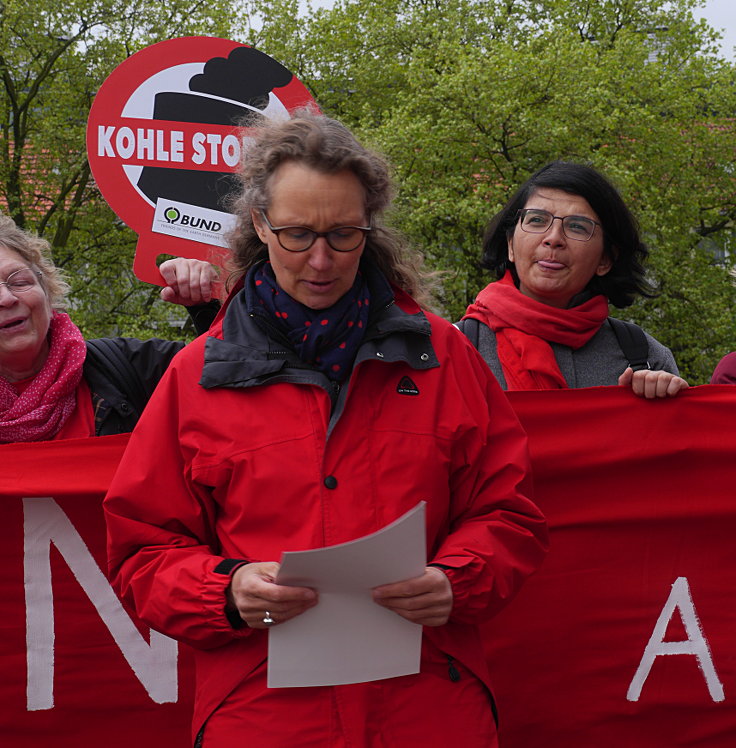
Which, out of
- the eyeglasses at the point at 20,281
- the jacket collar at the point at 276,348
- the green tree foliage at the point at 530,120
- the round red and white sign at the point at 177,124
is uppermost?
the green tree foliage at the point at 530,120

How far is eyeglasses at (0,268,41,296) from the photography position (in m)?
3.09

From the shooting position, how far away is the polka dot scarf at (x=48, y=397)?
3.06 meters

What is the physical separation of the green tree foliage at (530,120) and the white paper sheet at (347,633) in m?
16.5

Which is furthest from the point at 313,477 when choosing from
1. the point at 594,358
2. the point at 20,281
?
the point at 594,358

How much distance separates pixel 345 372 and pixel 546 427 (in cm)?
→ 136

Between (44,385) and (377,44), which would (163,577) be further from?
(377,44)

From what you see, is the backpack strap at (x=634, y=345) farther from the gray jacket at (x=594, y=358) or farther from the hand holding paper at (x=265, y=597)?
the hand holding paper at (x=265, y=597)

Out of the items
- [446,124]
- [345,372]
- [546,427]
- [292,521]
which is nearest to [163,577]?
[292,521]

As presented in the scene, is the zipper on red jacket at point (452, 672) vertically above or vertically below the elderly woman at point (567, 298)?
below

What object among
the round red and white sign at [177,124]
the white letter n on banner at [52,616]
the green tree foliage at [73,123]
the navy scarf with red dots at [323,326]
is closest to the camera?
the navy scarf with red dots at [323,326]

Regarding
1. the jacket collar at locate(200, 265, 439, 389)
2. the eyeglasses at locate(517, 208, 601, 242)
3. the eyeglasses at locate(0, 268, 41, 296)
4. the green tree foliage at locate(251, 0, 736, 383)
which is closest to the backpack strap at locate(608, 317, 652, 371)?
the eyeglasses at locate(517, 208, 601, 242)

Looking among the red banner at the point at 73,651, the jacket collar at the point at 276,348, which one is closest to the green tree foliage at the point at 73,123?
the red banner at the point at 73,651

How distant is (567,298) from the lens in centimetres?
354

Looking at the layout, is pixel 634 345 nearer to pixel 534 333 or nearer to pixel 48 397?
pixel 534 333
